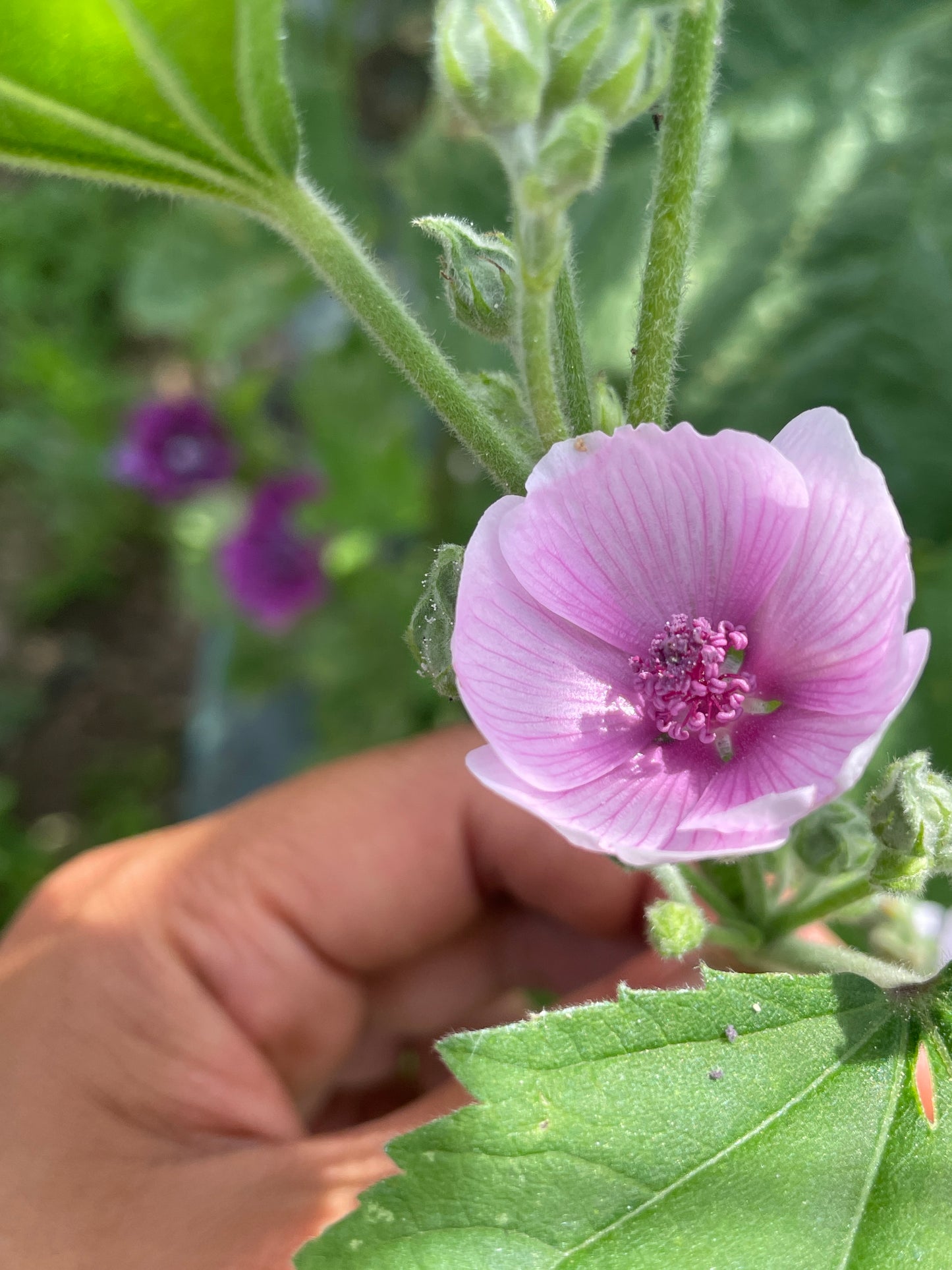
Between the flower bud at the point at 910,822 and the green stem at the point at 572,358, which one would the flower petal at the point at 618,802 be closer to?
the flower bud at the point at 910,822

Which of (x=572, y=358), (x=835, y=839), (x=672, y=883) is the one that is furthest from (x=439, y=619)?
(x=835, y=839)

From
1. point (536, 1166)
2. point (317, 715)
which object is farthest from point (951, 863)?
point (317, 715)

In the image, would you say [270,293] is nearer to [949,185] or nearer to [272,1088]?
[949,185]

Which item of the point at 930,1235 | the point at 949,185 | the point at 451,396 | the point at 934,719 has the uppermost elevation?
the point at 451,396

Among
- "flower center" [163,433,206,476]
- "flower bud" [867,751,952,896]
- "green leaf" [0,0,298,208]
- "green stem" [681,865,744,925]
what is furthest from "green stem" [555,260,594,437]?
"flower center" [163,433,206,476]

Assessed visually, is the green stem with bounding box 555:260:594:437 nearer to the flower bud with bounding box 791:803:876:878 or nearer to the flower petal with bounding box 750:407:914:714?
the flower petal with bounding box 750:407:914:714

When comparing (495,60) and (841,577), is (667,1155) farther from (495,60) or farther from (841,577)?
(495,60)

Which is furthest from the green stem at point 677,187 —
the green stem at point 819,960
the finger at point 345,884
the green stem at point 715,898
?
the finger at point 345,884
